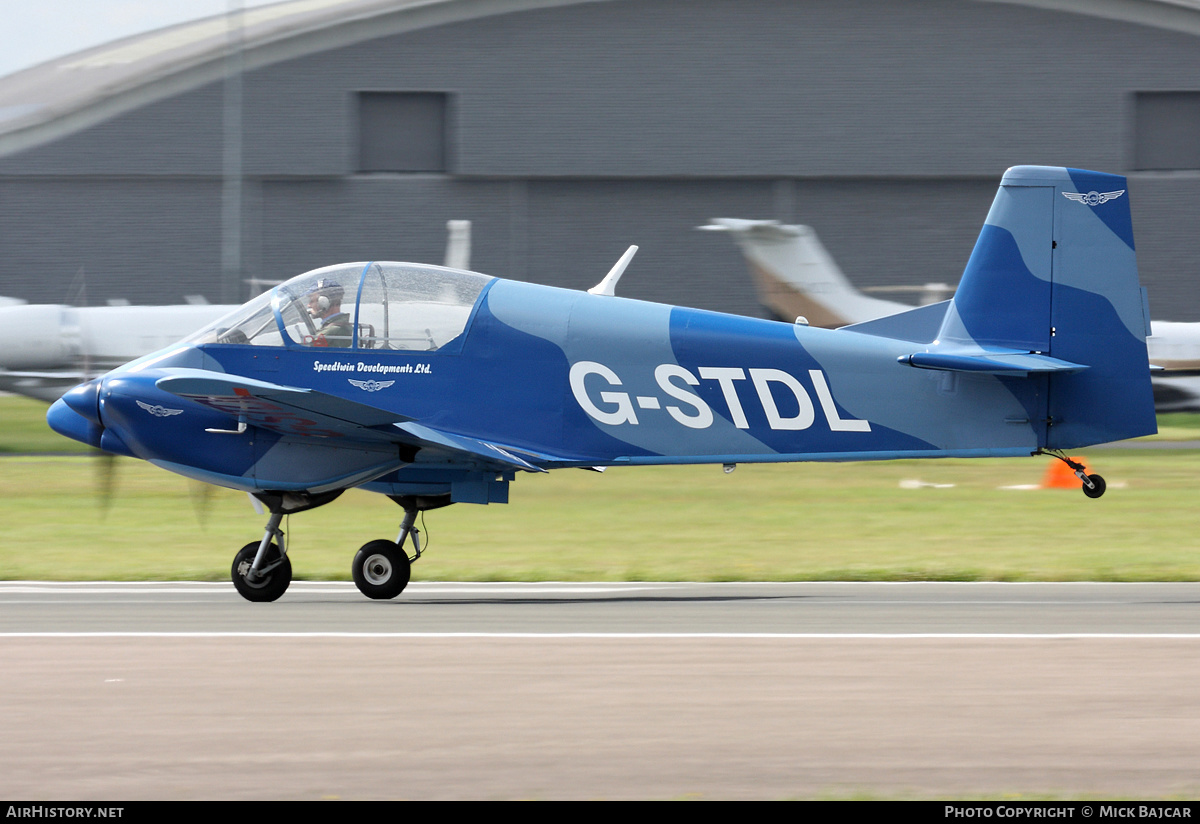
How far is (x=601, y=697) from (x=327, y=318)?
498 centimetres

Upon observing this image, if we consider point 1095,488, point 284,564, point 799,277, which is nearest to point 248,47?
point 799,277

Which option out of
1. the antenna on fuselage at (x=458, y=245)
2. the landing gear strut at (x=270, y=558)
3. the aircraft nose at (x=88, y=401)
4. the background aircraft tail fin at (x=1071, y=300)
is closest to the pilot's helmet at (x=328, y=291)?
the landing gear strut at (x=270, y=558)

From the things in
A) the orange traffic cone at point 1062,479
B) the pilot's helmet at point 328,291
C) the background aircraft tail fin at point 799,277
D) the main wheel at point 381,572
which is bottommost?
the main wheel at point 381,572

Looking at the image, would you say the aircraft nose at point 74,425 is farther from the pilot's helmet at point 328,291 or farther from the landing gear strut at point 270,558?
the pilot's helmet at point 328,291

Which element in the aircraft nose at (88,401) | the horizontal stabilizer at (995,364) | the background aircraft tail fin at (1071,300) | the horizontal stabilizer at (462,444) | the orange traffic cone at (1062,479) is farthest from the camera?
the orange traffic cone at (1062,479)

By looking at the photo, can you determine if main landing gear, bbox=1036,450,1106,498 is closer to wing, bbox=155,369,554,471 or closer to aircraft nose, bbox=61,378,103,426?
wing, bbox=155,369,554,471

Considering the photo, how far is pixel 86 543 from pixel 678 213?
981 inches

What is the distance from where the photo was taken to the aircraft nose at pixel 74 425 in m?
11.9

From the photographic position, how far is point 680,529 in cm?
1698

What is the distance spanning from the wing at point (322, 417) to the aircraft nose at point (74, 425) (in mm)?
906

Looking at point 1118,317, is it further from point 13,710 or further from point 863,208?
point 863,208

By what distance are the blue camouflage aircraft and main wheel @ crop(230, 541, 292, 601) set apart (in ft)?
0.05
